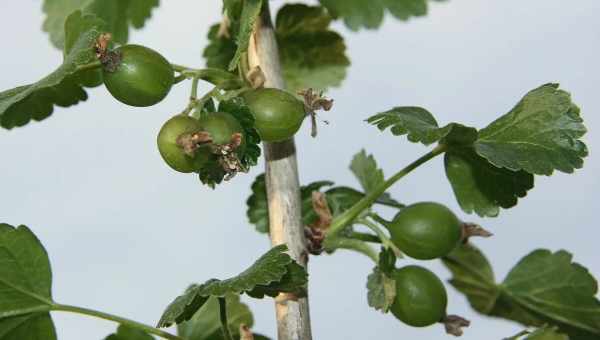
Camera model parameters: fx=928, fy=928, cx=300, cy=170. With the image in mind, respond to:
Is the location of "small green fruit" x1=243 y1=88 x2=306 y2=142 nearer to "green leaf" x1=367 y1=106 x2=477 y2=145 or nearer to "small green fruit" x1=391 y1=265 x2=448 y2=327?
"green leaf" x1=367 y1=106 x2=477 y2=145

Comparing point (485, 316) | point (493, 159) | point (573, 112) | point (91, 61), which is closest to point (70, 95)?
point (91, 61)

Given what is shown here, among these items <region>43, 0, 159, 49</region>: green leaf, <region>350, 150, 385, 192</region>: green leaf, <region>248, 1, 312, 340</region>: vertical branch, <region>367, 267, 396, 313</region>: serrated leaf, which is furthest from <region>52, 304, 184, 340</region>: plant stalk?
<region>43, 0, 159, 49</region>: green leaf

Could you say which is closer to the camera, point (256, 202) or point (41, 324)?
point (41, 324)

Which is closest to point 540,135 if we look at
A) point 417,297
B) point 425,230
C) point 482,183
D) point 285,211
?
point 482,183

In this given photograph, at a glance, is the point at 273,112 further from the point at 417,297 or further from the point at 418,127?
the point at 417,297

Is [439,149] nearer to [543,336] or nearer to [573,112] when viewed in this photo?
[573,112]
